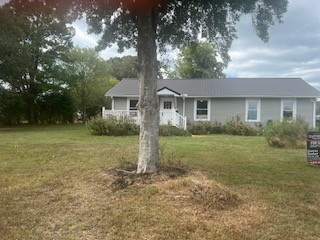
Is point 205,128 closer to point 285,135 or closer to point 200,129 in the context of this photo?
point 200,129

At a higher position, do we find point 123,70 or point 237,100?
point 123,70

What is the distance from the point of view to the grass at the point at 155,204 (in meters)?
3.84

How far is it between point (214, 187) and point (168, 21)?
467cm

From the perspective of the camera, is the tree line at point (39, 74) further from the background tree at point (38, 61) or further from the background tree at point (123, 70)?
the background tree at point (123, 70)

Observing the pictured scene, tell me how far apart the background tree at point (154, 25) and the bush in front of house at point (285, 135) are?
601 centimetres

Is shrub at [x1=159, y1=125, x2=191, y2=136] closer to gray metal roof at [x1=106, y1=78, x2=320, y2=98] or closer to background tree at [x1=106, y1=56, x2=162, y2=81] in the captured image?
gray metal roof at [x1=106, y1=78, x2=320, y2=98]

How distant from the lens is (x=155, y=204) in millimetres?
4703

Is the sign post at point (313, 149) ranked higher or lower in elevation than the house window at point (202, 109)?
lower

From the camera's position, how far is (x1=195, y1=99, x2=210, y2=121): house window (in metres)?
21.3

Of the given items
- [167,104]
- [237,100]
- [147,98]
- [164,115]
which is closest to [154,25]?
[147,98]

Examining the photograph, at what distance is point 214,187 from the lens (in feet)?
16.6

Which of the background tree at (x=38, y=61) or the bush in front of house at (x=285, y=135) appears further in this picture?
the background tree at (x=38, y=61)

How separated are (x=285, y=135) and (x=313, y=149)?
4.01 m

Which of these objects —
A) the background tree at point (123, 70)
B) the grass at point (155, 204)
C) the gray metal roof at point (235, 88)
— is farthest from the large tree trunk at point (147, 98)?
the background tree at point (123, 70)
